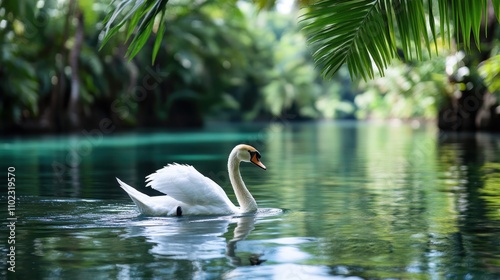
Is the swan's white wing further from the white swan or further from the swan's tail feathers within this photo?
the swan's tail feathers

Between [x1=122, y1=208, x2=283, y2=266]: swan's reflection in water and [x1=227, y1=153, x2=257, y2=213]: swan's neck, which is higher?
[x1=227, y1=153, x2=257, y2=213]: swan's neck

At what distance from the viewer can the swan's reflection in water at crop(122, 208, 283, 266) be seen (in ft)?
21.8

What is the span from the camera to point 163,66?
1933 inches

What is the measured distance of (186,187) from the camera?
29.8 ft

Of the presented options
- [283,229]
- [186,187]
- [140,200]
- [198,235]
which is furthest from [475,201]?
[198,235]

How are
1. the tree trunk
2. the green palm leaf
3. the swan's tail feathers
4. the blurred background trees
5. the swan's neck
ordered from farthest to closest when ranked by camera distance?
the tree trunk < the blurred background trees < the swan's neck < the swan's tail feathers < the green palm leaf

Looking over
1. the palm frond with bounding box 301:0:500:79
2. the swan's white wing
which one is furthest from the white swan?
the palm frond with bounding box 301:0:500:79

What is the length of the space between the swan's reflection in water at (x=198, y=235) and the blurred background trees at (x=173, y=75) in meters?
14.8

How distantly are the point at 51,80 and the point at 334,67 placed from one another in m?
32.9

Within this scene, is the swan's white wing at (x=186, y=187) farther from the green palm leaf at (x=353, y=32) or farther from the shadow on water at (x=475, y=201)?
the green palm leaf at (x=353, y=32)

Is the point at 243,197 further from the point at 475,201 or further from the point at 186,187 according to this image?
the point at 475,201

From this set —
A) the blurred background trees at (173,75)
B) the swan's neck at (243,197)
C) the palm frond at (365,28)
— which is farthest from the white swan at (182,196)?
the blurred background trees at (173,75)

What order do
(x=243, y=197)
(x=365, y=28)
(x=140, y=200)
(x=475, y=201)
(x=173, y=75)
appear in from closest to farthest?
(x=365, y=28) → (x=140, y=200) → (x=243, y=197) → (x=475, y=201) → (x=173, y=75)

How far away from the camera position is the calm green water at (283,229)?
6.12m
